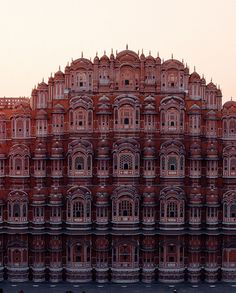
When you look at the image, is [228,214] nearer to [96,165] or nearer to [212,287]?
[212,287]

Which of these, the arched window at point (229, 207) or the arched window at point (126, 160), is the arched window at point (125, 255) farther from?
the arched window at point (229, 207)

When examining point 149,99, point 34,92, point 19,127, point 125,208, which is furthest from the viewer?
point 34,92

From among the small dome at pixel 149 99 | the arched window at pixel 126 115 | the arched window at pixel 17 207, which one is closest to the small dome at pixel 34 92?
the arched window at pixel 126 115

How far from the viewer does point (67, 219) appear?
42.7 m

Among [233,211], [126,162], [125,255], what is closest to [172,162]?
[126,162]

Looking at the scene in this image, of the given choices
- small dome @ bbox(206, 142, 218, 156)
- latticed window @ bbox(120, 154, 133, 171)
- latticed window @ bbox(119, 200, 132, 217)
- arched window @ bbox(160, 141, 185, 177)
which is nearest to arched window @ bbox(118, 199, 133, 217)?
latticed window @ bbox(119, 200, 132, 217)

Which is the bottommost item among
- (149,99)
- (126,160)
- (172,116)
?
(126,160)

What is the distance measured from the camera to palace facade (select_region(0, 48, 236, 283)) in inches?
1667

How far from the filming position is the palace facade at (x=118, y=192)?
42.3m

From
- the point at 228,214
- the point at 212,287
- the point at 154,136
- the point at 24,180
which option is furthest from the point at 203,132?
the point at 24,180

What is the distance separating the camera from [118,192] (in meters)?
42.2

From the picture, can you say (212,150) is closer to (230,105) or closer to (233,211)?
(230,105)

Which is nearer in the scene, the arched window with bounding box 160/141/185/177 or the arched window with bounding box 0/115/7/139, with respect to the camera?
the arched window with bounding box 160/141/185/177

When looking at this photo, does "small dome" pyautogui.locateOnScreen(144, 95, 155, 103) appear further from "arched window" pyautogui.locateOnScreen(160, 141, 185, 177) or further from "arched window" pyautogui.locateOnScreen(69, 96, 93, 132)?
"arched window" pyautogui.locateOnScreen(69, 96, 93, 132)
